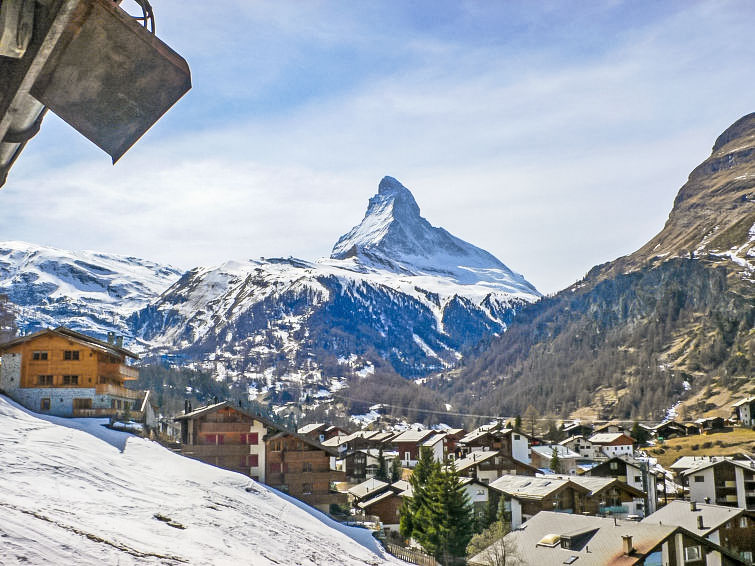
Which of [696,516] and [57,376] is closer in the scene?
[57,376]

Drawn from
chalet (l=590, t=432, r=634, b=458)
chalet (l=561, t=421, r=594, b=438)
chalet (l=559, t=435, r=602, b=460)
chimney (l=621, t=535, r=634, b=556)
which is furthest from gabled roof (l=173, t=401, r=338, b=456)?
chalet (l=561, t=421, r=594, b=438)

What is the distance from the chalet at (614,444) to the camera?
363 feet

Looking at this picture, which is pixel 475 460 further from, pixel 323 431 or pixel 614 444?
pixel 323 431

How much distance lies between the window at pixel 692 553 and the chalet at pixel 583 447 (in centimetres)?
6597

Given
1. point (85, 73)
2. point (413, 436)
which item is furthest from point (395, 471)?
point (85, 73)

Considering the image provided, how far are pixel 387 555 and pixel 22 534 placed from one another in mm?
24563

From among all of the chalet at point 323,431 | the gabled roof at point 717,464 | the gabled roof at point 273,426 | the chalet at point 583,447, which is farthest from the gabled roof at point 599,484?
the chalet at point 323,431

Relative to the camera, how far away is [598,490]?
63906 millimetres

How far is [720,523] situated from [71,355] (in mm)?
49449

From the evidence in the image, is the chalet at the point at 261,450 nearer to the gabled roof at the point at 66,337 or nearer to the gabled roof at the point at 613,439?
the gabled roof at the point at 66,337

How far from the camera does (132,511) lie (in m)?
25.9

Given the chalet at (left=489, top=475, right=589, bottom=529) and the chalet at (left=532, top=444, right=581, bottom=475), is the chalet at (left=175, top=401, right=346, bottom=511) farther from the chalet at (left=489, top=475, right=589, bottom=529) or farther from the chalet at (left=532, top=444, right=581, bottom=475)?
the chalet at (left=532, top=444, right=581, bottom=475)

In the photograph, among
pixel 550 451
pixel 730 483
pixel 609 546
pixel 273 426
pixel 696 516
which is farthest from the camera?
pixel 550 451

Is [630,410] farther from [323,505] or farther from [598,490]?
[323,505]
